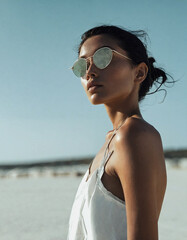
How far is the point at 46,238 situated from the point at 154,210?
461cm

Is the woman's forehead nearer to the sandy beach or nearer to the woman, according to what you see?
the woman

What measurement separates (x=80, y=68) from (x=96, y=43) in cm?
17

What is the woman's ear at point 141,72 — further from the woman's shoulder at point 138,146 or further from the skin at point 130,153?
the woman's shoulder at point 138,146

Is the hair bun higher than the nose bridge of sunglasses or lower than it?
lower

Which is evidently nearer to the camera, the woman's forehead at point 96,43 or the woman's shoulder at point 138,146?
the woman's shoulder at point 138,146

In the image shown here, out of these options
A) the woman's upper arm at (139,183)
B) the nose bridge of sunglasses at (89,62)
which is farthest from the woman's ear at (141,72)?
the woman's upper arm at (139,183)

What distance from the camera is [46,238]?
219 inches

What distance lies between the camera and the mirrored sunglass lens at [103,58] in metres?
1.66

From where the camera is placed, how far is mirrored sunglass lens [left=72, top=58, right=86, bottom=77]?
72.4 inches

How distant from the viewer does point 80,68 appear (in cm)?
188

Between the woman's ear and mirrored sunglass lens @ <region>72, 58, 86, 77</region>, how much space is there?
28cm

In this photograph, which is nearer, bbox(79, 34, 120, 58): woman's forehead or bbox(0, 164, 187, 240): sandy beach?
bbox(79, 34, 120, 58): woman's forehead

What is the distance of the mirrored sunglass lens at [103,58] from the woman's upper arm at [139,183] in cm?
44

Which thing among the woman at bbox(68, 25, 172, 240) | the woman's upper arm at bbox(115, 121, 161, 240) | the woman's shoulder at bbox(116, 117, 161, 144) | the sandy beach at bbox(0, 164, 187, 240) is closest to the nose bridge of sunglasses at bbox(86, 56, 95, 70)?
the woman at bbox(68, 25, 172, 240)
